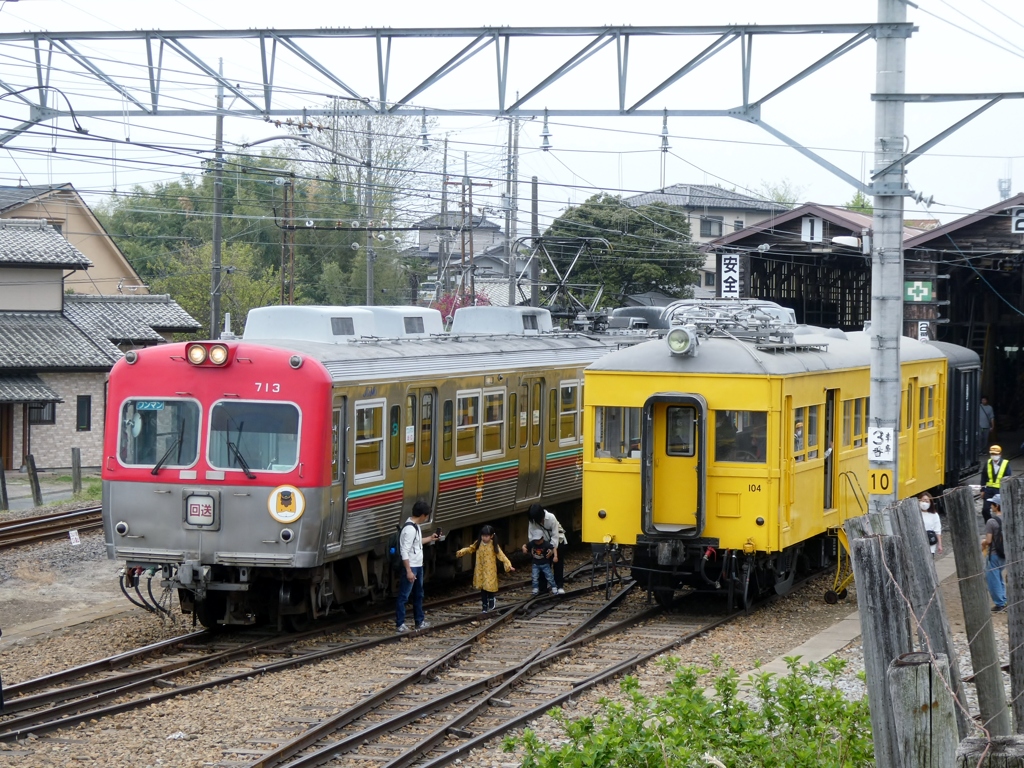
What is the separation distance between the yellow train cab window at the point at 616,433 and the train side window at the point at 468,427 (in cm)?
190

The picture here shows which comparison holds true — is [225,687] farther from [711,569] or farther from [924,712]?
[924,712]

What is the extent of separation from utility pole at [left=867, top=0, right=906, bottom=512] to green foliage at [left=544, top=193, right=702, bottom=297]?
32.6 metres

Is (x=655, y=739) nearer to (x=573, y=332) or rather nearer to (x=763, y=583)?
(x=763, y=583)

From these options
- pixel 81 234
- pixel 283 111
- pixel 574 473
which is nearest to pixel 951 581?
pixel 574 473

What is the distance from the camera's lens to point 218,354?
12.2 metres

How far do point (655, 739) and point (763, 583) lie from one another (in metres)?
8.27

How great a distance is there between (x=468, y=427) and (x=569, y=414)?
10.4 feet

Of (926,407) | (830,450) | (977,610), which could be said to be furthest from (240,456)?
(926,407)

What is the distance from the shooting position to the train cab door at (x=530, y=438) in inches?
656

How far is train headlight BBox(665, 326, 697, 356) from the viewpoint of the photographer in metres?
13.4

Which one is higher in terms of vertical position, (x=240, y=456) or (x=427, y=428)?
(x=427, y=428)

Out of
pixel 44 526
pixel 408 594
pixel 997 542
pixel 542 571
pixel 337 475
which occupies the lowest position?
pixel 44 526

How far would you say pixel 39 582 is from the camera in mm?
16188

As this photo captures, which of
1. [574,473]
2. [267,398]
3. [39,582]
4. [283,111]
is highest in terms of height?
[283,111]
